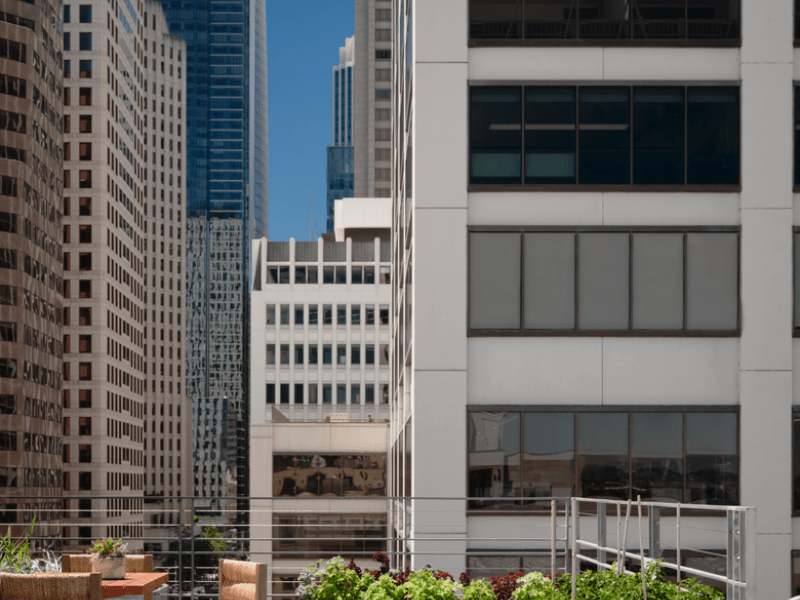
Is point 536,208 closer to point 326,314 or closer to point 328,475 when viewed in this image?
point 328,475

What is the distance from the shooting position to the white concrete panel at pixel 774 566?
1705cm

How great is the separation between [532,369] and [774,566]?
5334 millimetres

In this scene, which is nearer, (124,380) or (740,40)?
(740,40)

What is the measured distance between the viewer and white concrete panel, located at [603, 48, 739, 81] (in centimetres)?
1841

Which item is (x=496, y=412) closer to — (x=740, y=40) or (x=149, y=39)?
(x=740, y=40)

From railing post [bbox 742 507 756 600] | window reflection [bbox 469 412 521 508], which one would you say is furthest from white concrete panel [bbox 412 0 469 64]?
railing post [bbox 742 507 756 600]

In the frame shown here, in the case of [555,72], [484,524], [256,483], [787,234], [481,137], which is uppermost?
[555,72]

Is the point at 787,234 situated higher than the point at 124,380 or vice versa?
the point at 787,234

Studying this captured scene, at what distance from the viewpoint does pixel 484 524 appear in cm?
1795

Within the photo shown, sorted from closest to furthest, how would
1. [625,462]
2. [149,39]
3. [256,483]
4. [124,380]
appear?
[625,462], [256,483], [124,380], [149,39]

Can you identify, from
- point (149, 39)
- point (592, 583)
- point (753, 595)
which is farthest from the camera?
point (149, 39)

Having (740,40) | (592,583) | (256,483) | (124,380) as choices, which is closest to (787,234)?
(740,40)

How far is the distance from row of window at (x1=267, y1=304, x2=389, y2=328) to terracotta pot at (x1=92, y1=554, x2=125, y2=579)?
78539 mm

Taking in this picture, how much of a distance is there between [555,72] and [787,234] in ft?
16.9
